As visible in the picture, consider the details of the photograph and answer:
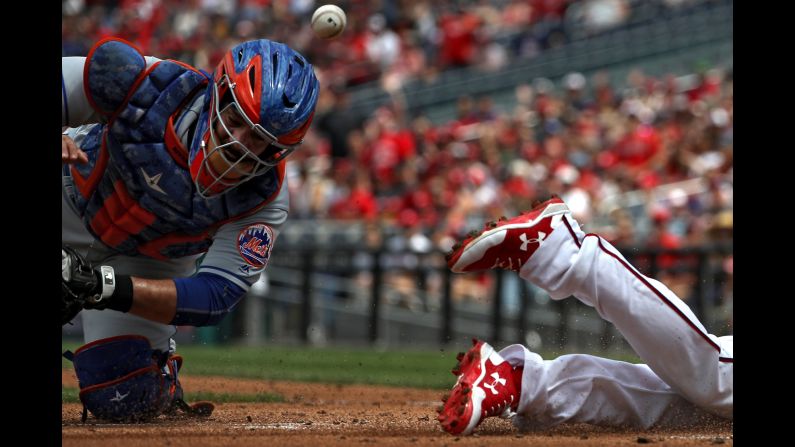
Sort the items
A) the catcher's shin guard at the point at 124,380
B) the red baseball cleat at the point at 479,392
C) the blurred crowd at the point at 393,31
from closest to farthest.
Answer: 1. the red baseball cleat at the point at 479,392
2. the catcher's shin guard at the point at 124,380
3. the blurred crowd at the point at 393,31

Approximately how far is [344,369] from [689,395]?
5.90 meters

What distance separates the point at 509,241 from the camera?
4.34 m

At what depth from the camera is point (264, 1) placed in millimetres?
22578

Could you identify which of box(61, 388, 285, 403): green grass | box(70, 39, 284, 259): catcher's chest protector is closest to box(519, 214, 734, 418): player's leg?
box(70, 39, 284, 259): catcher's chest protector

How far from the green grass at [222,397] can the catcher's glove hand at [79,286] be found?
256 cm

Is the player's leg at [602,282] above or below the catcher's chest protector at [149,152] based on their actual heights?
below

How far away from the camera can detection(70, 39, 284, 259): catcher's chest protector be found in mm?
5062

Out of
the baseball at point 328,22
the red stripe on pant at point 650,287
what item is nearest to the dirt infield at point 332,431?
the red stripe on pant at point 650,287

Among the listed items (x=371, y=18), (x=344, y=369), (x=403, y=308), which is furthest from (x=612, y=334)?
(x=371, y=18)

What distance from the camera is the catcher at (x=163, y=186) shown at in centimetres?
474

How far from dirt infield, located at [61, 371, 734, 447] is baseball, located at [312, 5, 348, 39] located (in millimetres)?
1983

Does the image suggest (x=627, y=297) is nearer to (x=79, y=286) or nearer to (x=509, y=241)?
(x=509, y=241)

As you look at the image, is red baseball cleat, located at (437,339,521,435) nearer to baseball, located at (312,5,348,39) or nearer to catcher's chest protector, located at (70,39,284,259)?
catcher's chest protector, located at (70,39,284,259)

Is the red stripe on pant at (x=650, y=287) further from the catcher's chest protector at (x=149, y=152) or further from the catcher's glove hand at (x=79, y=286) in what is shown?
the catcher's glove hand at (x=79, y=286)
